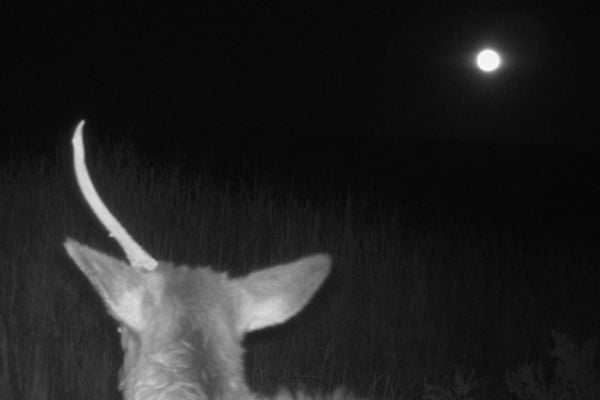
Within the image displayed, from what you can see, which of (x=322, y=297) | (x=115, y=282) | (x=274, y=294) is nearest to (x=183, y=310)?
(x=115, y=282)

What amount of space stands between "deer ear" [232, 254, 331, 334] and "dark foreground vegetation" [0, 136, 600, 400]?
6.83 ft

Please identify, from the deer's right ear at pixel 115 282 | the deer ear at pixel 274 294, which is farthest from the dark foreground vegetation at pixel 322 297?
the deer's right ear at pixel 115 282

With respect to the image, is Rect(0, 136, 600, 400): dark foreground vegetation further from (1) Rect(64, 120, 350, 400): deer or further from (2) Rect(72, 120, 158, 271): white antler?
(2) Rect(72, 120, 158, 271): white antler

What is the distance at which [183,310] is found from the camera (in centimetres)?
256

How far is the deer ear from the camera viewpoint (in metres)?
2.81

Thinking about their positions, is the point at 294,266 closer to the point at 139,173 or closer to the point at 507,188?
the point at 139,173

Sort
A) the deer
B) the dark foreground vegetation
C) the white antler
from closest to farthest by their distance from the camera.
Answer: the deer < the white antler < the dark foreground vegetation

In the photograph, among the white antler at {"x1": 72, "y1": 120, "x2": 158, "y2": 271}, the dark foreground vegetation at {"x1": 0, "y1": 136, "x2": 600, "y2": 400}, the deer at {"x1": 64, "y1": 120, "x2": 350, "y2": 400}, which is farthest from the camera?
the dark foreground vegetation at {"x1": 0, "y1": 136, "x2": 600, "y2": 400}

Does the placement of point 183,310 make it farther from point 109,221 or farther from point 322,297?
point 322,297

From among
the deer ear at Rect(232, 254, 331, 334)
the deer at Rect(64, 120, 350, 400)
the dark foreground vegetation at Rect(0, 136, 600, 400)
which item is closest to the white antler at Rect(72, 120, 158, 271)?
the deer at Rect(64, 120, 350, 400)

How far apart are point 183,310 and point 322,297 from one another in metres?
4.73

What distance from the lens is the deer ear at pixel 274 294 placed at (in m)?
2.81

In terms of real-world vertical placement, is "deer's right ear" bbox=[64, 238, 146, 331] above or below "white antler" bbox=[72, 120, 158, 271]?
below

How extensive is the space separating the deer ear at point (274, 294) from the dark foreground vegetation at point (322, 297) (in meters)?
2.08
